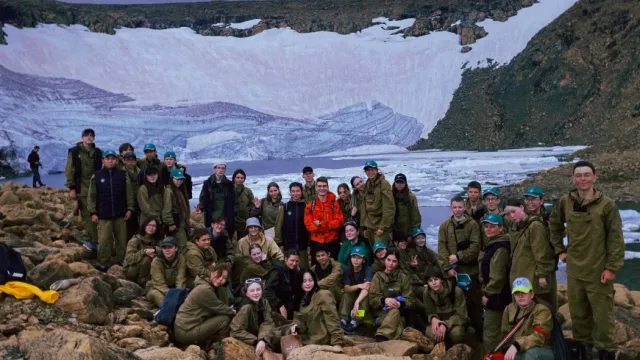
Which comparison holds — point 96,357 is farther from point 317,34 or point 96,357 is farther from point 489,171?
point 317,34

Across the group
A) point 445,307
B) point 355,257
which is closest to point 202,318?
point 355,257

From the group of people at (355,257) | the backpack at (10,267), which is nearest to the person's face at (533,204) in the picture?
the group of people at (355,257)

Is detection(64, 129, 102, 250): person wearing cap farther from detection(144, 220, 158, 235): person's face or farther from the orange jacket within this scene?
the orange jacket

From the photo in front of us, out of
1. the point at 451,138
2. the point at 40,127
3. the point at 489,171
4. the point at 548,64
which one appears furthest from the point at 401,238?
the point at 548,64

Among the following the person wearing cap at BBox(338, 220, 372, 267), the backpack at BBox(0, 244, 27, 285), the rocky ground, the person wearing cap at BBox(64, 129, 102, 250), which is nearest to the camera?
the rocky ground

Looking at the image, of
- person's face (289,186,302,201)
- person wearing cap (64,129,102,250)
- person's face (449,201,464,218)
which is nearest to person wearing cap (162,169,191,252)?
person wearing cap (64,129,102,250)

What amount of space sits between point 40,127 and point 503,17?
37396 mm

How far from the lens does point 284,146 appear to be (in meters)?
35.2

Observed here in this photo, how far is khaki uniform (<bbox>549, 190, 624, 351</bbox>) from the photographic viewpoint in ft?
16.1

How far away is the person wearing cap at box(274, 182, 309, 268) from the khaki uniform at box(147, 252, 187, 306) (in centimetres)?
138

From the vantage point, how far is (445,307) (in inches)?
234

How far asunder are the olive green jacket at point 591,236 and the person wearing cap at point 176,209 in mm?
4284

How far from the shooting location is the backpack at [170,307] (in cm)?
564

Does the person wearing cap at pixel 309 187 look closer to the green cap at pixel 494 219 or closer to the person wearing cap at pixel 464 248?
the person wearing cap at pixel 464 248
